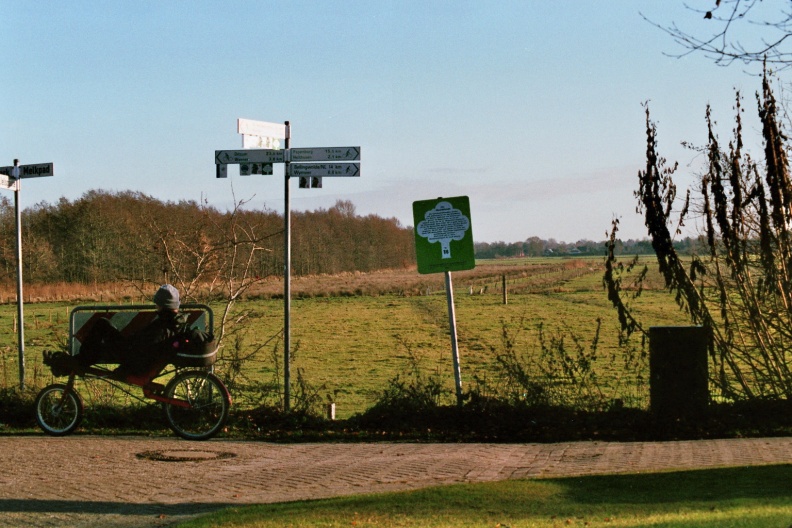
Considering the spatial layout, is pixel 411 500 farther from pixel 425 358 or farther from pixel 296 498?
pixel 425 358

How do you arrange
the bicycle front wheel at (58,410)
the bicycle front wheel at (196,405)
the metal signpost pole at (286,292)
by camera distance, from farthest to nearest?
the metal signpost pole at (286,292) → the bicycle front wheel at (58,410) → the bicycle front wheel at (196,405)

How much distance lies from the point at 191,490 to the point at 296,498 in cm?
100

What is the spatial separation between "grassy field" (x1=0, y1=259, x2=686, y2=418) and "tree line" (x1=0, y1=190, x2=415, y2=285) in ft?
3.81

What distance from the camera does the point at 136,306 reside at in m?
11.7

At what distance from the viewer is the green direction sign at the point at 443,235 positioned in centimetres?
1262

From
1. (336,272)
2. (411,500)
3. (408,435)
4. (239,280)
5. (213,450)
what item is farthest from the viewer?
(336,272)

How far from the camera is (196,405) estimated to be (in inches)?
431

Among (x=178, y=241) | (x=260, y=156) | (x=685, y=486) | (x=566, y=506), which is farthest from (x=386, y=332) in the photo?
(x=566, y=506)

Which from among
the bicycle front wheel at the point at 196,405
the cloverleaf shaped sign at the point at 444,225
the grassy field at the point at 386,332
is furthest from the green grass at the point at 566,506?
the cloverleaf shaped sign at the point at 444,225

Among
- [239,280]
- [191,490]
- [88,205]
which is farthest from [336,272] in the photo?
[191,490]

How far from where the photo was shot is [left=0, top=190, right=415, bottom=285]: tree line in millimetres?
14039

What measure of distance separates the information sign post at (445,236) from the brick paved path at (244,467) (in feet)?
9.26

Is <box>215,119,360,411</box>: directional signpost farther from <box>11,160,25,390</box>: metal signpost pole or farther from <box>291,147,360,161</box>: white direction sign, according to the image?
<box>11,160,25,390</box>: metal signpost pole

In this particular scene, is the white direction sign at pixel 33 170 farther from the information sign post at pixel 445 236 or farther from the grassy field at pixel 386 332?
the information sign post at pixel 445 236
